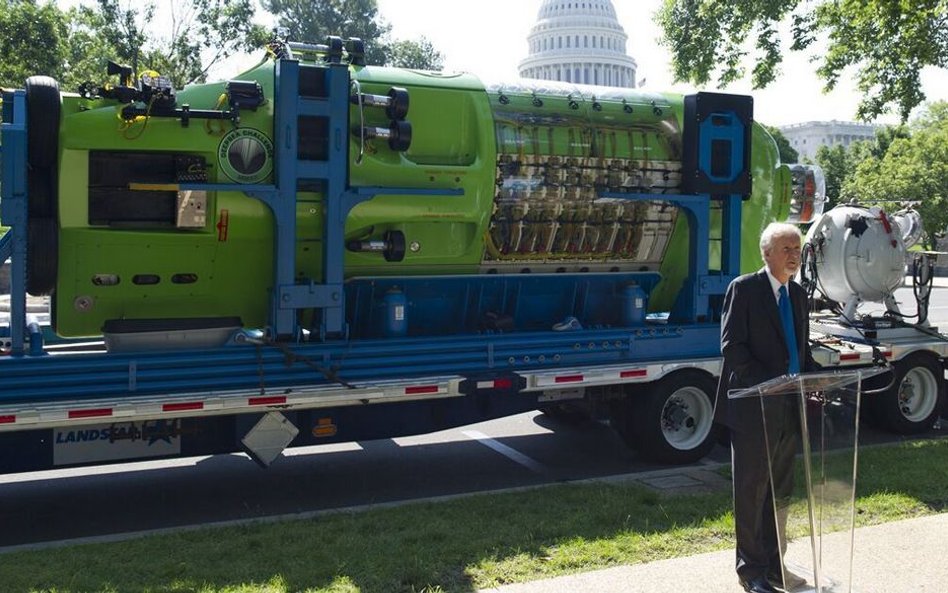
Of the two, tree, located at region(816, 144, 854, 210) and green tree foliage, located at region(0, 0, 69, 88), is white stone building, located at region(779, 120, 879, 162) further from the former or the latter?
green tree foliage, located at region(0, 0, 69, 88)

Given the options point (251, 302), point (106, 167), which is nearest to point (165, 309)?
point (251, 302)

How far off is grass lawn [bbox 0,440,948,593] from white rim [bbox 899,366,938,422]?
285 cm

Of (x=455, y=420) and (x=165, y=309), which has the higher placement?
(x=165, y=309)

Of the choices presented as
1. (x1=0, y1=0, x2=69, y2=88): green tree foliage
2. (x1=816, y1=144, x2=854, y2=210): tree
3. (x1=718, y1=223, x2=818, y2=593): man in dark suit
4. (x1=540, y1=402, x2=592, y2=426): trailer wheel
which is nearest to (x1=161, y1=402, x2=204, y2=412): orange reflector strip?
(x1=718, y1=223, x2=818, y2=593): man in dark suit

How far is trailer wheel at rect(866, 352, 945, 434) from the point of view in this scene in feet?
31.9

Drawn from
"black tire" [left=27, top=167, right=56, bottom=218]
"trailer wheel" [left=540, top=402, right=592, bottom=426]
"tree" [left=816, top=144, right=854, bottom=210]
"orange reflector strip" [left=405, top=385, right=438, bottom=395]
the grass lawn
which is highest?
"tree" [left=816, top=144, right=854, bottom=210]

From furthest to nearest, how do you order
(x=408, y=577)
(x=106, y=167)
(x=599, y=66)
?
(x=599, y=66)
(x=106, y=167)
(x=408, y=577)

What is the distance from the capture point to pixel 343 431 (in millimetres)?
7488

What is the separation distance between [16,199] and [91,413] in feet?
4.85

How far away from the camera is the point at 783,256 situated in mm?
4832

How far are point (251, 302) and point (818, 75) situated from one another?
1133 cm

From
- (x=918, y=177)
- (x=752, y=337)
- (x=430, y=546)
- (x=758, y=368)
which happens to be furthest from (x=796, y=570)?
(x=918, y=177)

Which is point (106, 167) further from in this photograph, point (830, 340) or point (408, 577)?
point (830, 340)

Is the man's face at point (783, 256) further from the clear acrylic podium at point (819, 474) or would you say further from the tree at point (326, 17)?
the tree at point (326, 17)
